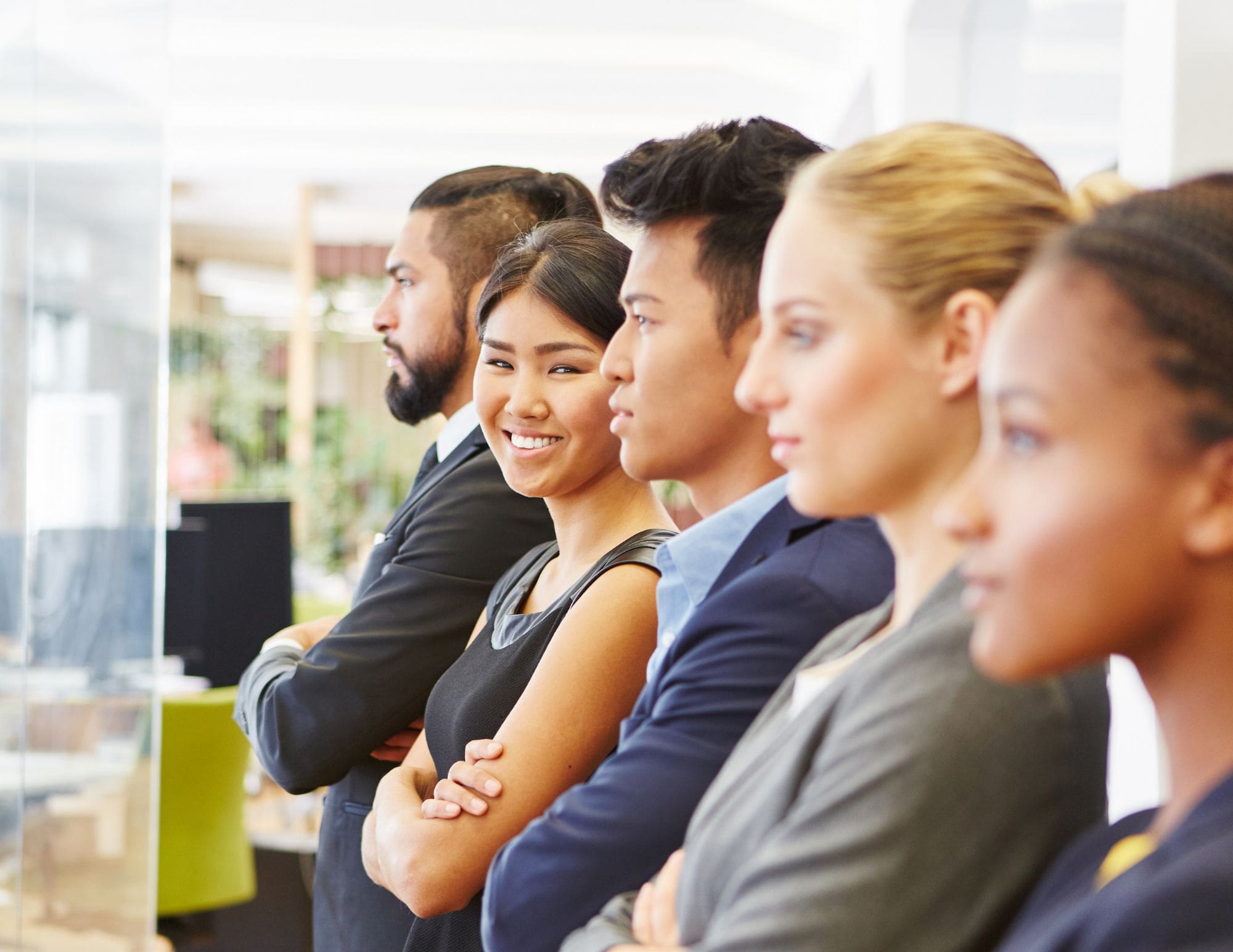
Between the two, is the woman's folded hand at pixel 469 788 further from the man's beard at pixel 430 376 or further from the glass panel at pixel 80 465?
the glass panel at pixel 80 465

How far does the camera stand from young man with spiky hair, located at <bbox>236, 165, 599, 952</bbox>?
180 centimetres

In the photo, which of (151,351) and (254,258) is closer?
(151,351)

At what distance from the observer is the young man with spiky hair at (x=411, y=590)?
1.80m

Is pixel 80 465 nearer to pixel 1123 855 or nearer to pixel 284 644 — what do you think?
pixel 284 644

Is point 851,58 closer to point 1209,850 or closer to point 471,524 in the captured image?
point 471,524

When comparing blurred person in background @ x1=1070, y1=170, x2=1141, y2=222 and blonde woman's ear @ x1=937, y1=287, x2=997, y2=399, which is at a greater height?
Result: blurred person in background @ x1=1070, y1=170, x2=1141, y2=222

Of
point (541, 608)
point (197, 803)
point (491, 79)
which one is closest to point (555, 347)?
point (541, 608)

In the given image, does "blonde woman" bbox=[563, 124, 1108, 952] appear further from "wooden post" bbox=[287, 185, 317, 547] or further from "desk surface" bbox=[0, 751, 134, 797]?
"wooden post" bbox=[287, 185, 317, 547]

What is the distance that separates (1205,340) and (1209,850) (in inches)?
9.5

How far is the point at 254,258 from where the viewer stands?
40.2ft

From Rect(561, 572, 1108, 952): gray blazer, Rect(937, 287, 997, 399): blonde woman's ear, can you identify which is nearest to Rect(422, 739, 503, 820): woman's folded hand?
Rect(561, 572, 1108, 952): gray blazer

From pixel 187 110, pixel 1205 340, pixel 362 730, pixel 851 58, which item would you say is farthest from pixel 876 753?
pixel 187 110

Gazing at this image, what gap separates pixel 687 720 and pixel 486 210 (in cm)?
124

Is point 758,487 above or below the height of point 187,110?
below
